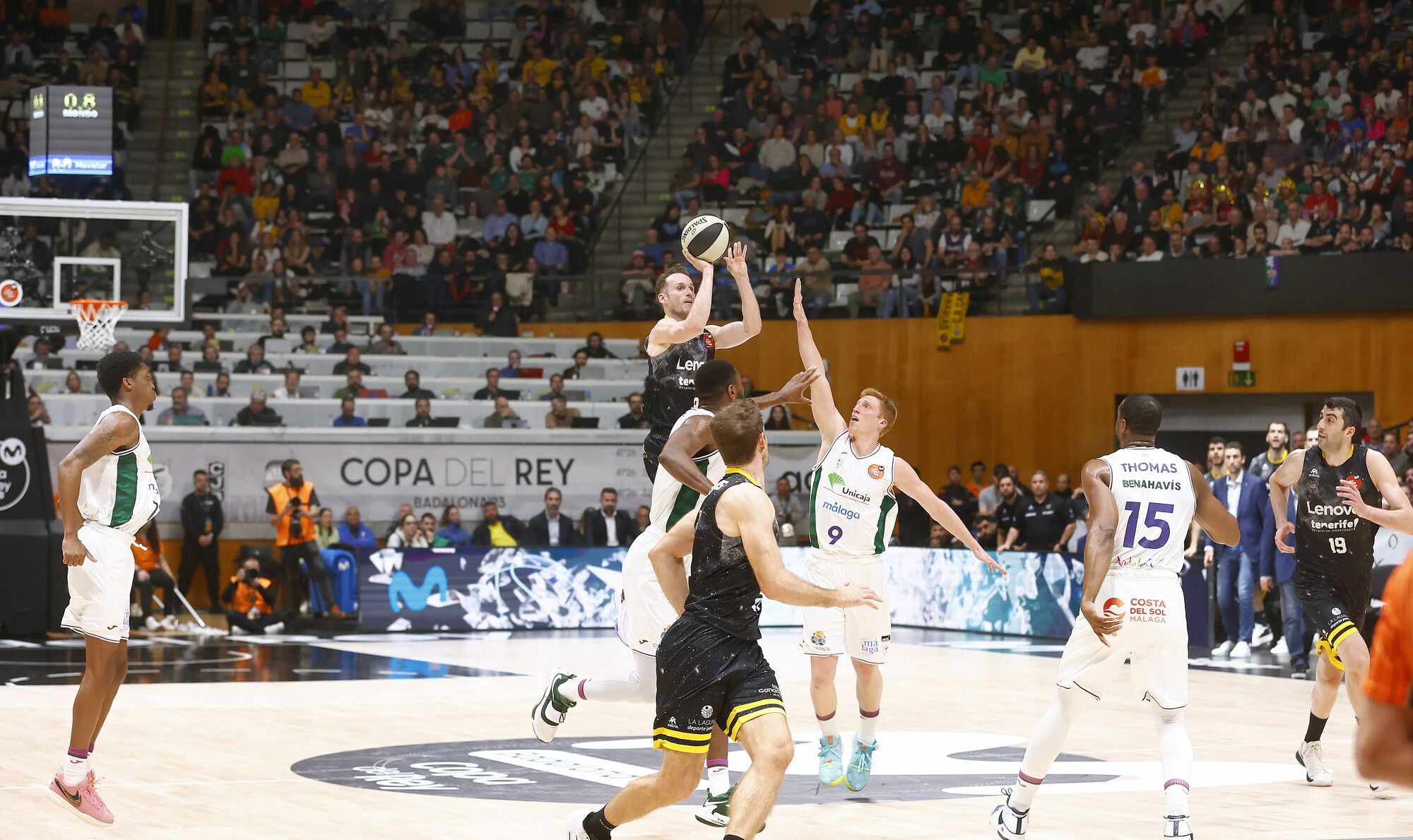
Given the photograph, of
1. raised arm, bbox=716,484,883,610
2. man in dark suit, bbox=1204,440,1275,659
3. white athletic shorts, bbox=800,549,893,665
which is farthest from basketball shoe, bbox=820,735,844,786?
man in dark suit, bbox=1204,440,1275,659

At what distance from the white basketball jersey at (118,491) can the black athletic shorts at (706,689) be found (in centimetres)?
323

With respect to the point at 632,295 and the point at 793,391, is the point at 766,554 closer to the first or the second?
the point at 793,391

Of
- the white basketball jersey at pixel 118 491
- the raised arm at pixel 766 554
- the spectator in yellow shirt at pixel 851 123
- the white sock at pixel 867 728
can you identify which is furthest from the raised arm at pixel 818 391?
the spectator in yellow shirt at pixel 851 123

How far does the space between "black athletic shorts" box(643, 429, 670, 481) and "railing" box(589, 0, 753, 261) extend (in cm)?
1791

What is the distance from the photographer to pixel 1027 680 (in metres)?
14.7

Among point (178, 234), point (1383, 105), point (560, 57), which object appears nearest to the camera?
point (178, 234)

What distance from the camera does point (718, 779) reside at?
25.6 feet

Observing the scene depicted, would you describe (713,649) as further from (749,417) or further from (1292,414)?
(1292,414)

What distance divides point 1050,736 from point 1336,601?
3.09m

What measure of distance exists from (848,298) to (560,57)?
296 inches

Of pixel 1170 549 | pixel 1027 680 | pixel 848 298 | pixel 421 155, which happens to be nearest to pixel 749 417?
pixel 1170 549

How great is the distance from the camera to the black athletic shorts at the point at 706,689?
6.23 m

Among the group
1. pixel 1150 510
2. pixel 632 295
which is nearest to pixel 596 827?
pixel 1150 510

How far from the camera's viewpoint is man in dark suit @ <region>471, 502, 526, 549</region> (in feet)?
67.1
